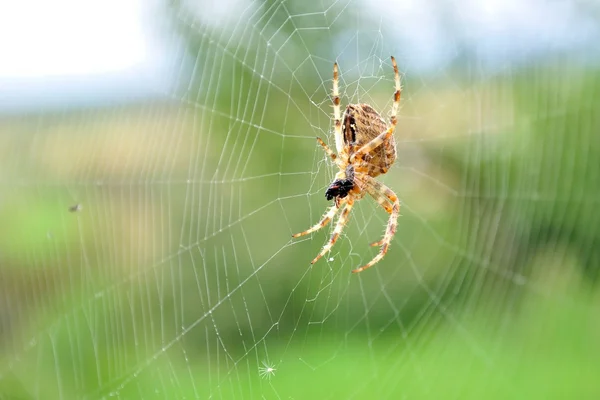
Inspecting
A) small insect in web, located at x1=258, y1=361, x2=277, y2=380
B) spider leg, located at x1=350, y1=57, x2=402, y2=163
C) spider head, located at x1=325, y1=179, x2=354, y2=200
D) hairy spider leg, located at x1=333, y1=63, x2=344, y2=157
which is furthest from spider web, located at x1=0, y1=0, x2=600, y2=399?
small insect in web, located at x1=258, y1=361, x2=277, y2=380

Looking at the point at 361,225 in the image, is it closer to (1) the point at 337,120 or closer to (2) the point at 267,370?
(1) the point at 337,120

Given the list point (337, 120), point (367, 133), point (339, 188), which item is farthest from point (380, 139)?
point (339, 188)

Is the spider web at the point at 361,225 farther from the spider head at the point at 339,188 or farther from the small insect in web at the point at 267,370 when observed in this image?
the small insect in web at the point at 267,370

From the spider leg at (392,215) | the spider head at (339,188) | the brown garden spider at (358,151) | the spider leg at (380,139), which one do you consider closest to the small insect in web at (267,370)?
the brown garden spider at (358,151)

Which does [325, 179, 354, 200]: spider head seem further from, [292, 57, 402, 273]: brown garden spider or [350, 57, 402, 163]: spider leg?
[350, 57, 402, 163]: spider leg

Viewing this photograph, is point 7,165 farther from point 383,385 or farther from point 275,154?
point 383,385
